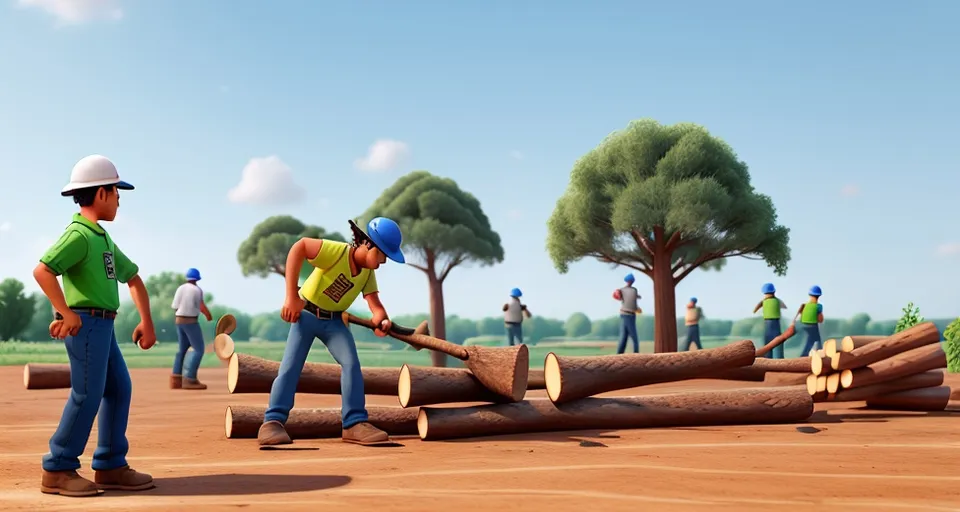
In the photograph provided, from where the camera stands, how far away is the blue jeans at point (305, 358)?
719 cm

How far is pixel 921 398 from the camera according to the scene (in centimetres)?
1077

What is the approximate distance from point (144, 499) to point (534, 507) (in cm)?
219

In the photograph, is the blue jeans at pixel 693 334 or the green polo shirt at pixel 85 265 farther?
the blue jeans at pixel 693 334

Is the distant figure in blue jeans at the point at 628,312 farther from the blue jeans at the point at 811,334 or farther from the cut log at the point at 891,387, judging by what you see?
the cut log at the point at 891,387

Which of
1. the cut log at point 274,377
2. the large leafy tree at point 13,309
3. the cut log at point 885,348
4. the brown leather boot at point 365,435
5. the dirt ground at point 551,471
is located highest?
the large leafy tree at point 13,309

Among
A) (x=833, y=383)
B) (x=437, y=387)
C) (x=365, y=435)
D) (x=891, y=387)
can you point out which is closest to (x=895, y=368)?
(x=891, y=387)

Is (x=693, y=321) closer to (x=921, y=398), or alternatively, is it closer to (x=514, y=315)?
(x=514, y=315)

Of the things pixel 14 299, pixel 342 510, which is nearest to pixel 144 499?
pixel 342 510

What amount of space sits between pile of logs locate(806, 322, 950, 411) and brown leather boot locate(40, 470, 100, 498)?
8.25m

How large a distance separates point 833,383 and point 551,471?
6177 mm

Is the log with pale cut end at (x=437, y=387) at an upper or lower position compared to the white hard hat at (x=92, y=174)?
lower

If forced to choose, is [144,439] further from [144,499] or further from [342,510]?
[342,510]

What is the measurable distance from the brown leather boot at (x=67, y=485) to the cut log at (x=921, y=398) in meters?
9.10

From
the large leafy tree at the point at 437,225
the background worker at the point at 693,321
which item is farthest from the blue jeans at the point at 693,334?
the large leafy tree at the point at 437,225
